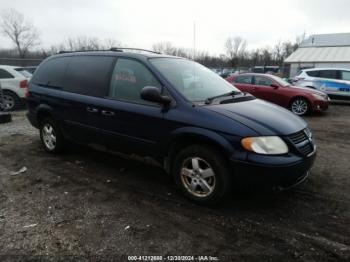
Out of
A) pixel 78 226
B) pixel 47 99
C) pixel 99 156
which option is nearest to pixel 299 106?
pixel 99 156

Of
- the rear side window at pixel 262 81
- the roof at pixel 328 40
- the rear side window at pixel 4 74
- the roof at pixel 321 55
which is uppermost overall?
the roof at pixel 328 40

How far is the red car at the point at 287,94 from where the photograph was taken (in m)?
10.3

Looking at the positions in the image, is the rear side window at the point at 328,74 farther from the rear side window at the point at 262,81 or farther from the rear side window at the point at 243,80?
the rear side window at the point at 243,80

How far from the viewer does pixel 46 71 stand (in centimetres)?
532

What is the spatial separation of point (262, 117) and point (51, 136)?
3726 mm

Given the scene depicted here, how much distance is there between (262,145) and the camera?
3045 millimetres

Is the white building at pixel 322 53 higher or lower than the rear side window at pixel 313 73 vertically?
higher

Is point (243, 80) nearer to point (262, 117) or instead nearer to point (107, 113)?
point (107, 113)

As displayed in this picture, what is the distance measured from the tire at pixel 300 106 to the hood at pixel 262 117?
7.12 meters

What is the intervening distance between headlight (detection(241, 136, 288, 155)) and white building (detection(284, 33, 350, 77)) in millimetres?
31952

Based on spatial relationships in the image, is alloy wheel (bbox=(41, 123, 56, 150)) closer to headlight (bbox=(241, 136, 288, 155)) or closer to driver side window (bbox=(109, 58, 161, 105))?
driver side window (bbox=(109, 58, 161, 105))

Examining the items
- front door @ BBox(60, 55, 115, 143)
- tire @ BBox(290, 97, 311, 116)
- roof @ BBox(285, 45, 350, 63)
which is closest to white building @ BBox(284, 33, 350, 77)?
roof @ BBox(285, 45, 350, 63)

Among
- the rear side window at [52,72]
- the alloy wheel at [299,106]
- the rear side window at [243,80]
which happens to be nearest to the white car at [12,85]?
the rear side window at [52,72]

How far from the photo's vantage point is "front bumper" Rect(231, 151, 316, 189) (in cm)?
300
